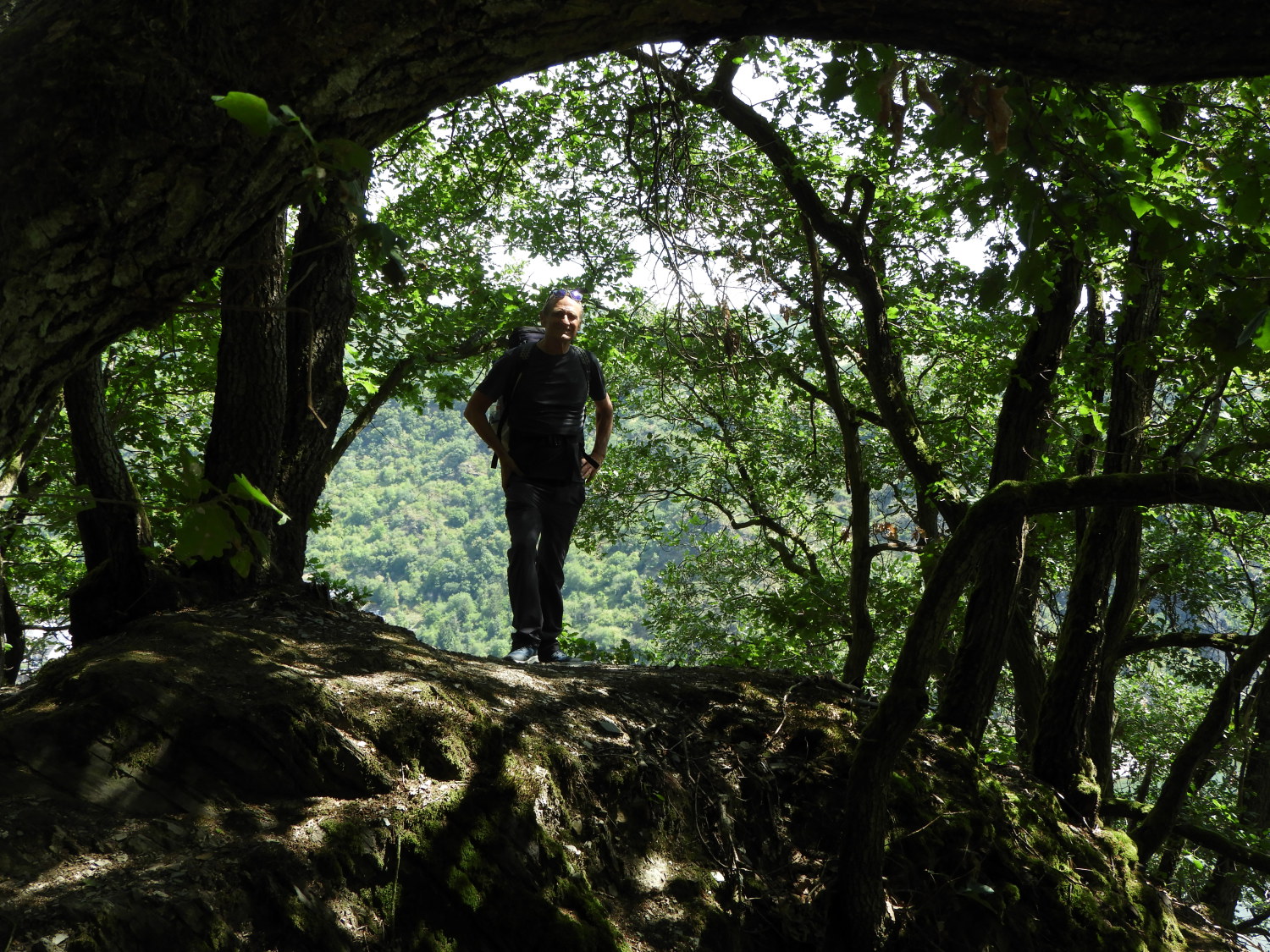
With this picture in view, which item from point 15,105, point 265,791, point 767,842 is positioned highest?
point 15,105

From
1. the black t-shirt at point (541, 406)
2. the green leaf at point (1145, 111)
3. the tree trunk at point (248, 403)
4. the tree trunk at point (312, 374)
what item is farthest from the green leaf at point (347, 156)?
the black t-shirt at point (541, 406)

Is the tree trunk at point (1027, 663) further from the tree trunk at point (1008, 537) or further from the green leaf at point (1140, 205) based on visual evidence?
the green leaf at point (1140, 205)

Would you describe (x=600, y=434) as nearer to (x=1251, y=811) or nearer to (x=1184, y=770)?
(x=1184, y=770)

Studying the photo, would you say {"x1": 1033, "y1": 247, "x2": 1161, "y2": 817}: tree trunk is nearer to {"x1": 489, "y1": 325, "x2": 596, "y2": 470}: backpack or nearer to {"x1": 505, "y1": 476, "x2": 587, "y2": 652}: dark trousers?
{"x1": 505, "y1": 476, "x2": 587, "y2": 652}: dark trousers

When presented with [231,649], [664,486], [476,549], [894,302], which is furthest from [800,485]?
[476,549]

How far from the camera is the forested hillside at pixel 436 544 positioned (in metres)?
90.1

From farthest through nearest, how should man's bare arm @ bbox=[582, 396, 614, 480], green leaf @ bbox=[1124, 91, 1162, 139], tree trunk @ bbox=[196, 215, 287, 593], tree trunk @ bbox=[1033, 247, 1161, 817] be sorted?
man's bare arm @ bbox=[582, 396, 614, 480]
tree trunk @ bbox=[1033, 247, 1161, 817]
tree trunk @ bbox=[196, 215, 287, 593]
green leaf @ bbox=[1124, 91, 1162, 139]

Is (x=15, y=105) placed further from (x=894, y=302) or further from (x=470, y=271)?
(x=470, y=271)

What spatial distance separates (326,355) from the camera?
189 inches

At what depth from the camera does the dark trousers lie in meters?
5.07

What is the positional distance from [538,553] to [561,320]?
1.32 metres

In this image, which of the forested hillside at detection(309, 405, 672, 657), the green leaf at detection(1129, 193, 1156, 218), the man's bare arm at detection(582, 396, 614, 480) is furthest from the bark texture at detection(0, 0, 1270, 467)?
the forested hillside at detection(309, 405, 672, 657)

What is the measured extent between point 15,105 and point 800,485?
49.9 feet

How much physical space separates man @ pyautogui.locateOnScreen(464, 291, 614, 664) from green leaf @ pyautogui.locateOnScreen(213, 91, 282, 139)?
3845 mm
